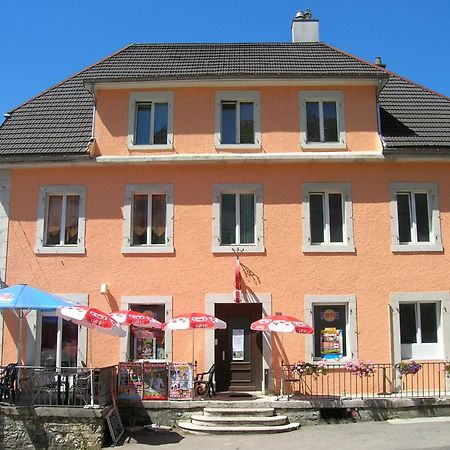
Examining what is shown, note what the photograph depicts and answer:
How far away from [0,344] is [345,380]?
8.94 m

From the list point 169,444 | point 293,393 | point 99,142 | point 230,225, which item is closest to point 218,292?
point 230,225

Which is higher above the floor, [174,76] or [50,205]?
[174,76]

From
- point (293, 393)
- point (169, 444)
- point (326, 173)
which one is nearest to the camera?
point (169, 444)

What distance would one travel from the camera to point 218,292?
49.9 feet

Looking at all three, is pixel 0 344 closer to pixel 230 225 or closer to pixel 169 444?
pixel 169 444

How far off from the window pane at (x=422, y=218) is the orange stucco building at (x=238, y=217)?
36 millimetres

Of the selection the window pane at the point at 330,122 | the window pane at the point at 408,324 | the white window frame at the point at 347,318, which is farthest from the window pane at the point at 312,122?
the window pane at the point at 408,324

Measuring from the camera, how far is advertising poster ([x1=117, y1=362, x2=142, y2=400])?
13.8 meters

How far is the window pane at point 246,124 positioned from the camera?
52.5ft

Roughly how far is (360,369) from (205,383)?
149 inches

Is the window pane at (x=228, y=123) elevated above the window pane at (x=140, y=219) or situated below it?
above

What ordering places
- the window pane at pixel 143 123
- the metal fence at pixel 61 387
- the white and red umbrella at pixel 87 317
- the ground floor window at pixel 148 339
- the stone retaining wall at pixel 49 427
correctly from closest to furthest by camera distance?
1. the white and red umbrella at pixel 87 317
2. the stone retaining wall at pixel 49 427
3. the metal fence at pixel 61 387
4. the ground floor window at pixel 148 339
5. the window pane at pixel 143 123

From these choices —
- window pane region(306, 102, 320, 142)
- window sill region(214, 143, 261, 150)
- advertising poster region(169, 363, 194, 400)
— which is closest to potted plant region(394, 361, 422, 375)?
advertising poster region(169, 363, 194, 400)

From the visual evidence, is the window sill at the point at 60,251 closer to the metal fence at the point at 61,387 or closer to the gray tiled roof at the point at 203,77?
the gray tiled roof at the point at 203,77
